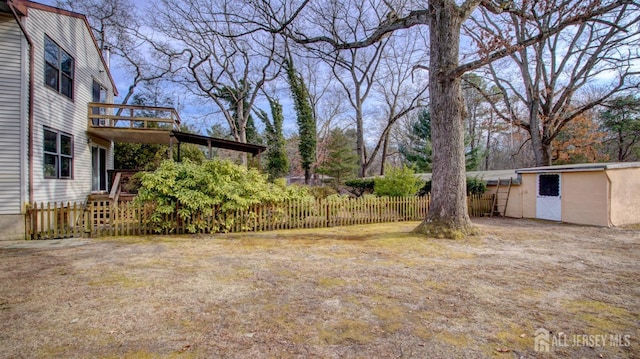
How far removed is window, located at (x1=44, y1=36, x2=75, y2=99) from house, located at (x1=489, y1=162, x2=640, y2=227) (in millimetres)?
17237

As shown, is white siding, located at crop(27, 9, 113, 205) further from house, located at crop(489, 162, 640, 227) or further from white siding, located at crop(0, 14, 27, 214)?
house, located at crop(489, 162, 640, 227)

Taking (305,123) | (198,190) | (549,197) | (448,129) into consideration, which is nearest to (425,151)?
(305,123)

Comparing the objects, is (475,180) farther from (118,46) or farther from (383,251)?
(118,46)

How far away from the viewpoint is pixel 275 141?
1051 inches

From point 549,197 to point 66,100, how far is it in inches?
696

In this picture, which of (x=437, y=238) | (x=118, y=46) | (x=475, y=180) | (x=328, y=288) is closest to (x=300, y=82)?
(x=118, y=46)

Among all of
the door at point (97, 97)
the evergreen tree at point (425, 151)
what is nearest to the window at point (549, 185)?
the evergreen tree at point (425, 151)

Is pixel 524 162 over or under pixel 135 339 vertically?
over

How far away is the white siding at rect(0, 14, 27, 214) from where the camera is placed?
756cm

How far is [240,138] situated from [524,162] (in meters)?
A: 29.9

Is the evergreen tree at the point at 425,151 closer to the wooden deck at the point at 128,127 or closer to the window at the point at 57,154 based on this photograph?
the wooden deck at the point at 128,127

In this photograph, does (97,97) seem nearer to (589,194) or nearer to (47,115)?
(47,115)

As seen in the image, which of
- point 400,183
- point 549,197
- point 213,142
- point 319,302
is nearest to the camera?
point 319,302

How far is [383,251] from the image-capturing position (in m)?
6.59
